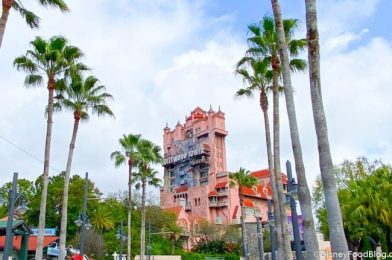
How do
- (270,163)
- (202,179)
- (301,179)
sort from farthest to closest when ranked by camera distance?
(202,179) → (270,163) → (301,179)

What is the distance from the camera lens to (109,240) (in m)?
60.0

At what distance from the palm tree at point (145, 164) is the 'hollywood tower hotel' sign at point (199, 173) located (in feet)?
123

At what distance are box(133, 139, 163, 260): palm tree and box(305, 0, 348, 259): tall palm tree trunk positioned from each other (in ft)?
111

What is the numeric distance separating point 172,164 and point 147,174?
60.9m

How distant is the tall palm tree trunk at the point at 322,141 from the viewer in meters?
7.96

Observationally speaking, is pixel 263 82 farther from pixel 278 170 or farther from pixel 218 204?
pixel 218 204

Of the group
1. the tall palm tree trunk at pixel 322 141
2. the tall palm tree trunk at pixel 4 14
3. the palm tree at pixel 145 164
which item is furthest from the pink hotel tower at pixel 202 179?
the tall palm tree trunk at pixel 322 141

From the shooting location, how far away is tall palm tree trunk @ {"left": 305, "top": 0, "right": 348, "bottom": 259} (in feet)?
26.1

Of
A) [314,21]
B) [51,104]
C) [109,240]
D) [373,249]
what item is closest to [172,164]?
[109,240]

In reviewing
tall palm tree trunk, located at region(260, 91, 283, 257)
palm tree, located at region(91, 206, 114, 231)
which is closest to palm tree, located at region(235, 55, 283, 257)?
tall palm tree trunk, located at region(260, 91, 283, 257)

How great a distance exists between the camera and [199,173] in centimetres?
9869

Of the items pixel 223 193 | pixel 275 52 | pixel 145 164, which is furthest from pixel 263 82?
pixel 223 193

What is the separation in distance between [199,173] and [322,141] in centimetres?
9072

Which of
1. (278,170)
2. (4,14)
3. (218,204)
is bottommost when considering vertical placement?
(278,170)
